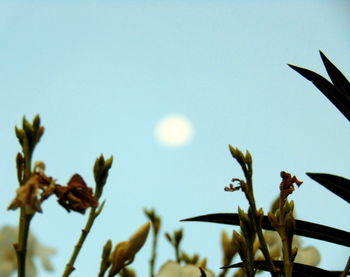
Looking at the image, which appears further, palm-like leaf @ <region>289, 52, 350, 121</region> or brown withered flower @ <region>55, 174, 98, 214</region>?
palm-like leaf @ <region>289, 52, 350, 121</region>

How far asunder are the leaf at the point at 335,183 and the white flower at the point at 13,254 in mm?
563

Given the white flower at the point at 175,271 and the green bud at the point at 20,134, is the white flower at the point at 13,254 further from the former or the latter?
the white flower at the point at 175,271

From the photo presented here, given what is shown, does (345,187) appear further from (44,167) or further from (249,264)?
(44,167)

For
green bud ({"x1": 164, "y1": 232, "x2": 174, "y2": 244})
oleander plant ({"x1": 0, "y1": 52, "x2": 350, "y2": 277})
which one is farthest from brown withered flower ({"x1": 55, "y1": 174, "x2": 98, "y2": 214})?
green bud ({"x1": 164, "y1": 232, "x2": 174, "y2": 244})

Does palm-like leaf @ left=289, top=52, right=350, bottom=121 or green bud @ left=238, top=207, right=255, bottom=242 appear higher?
palm-like leaf @ left=289, top=52, right=350, bottom=121

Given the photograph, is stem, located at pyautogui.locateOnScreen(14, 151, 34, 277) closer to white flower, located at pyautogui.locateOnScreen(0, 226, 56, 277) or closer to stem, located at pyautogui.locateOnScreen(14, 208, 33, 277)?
stem, located at pyautogui.locateOnScreen(14, 208, 33, 277)

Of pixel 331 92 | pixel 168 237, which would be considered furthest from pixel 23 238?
pixel 168 237

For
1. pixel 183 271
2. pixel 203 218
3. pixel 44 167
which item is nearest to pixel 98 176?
pixel 44 167

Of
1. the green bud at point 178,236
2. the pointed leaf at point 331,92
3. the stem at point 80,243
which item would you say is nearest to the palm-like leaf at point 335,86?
the pointed leaf at point 331,92

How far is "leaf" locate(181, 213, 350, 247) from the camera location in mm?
1227

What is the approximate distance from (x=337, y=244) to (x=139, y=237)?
48 centimetres

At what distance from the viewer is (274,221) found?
104cm

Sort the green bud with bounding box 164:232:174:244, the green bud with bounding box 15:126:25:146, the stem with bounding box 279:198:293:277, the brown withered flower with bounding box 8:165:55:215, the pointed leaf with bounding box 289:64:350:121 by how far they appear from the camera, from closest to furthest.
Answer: the brown withered flower with bounding box 8:165:55:215 < the stem with bounding box 279:198:293:277 < the green bud with bounding box 15:126:25:146 < the pointed leaf with bounding box 289:64:350:121 < the green bud with bounding box 164:232:174:244

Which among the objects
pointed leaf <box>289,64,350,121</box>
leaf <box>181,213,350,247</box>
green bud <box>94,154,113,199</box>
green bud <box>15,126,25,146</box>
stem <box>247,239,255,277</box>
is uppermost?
pointed leaf <box>289,64,350,121</box>
